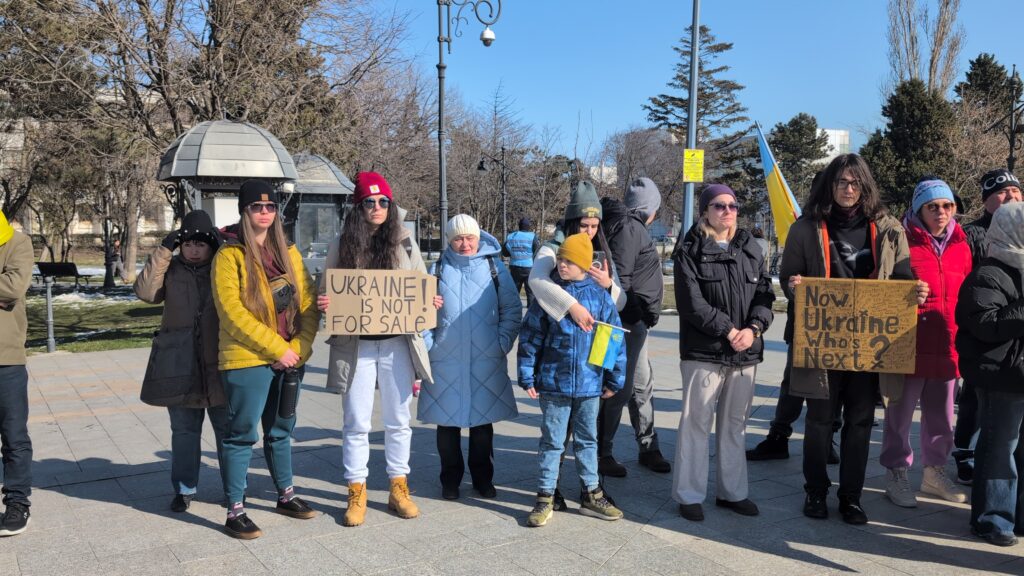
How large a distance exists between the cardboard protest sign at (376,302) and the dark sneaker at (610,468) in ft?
5.76

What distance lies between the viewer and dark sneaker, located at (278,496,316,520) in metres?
4.49

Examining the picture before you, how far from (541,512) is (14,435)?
2.95 m

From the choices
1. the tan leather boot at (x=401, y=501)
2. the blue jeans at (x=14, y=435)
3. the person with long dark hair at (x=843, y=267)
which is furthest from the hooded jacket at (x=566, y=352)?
the blue jeans at (x=14, y=435)

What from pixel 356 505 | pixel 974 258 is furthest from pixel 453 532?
pixel 974 258

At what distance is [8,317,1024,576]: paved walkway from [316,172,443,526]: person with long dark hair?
237mm

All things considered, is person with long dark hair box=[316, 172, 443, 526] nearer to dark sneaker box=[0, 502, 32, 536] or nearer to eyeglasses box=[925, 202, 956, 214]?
dark sneaker box=[0, 502, 32, 536]

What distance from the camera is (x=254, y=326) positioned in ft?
13.3

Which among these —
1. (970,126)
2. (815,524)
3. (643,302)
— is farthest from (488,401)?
(970,126)

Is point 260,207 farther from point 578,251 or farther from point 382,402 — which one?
point 578,251

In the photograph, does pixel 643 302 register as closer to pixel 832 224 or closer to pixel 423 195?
pixel 832 224

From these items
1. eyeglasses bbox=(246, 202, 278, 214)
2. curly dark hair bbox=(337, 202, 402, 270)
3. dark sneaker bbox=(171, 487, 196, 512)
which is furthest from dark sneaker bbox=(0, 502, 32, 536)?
curly dark hair bbox=(337, 202, 402, 270)

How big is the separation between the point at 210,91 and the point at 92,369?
734 cm

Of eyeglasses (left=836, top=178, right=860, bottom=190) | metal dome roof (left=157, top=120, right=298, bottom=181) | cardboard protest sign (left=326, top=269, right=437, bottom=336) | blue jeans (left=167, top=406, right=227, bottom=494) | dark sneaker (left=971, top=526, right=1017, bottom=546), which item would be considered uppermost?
metal dome roof (left=157, top=120, right=298, bottom=181)

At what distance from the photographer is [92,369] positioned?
33.0 ft
